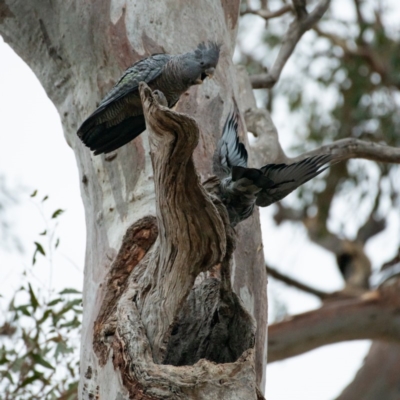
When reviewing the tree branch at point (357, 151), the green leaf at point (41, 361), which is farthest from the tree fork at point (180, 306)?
the tree branch at point (357, 151)

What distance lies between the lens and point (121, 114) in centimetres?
261

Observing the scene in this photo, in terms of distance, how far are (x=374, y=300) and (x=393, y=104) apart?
2.27 meters

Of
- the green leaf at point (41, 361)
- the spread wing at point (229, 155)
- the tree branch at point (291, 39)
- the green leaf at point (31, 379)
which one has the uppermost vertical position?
the tree branch at point (291, 39)

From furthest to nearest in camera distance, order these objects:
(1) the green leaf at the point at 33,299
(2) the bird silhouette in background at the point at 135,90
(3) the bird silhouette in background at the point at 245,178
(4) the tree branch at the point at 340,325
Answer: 1. (4) the tree branch at the point at 340,325
2. (1) the green leaf at the point at 33,299
3. (2) the bird silhouette in background at the point at 135,90
4. (3) the bird silhouette in background at the point at 245,178

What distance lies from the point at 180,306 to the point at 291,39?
2602 mm

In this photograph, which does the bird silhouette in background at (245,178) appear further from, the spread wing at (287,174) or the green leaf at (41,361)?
the green leaf at (41,361)

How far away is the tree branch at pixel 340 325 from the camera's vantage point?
17.5ft

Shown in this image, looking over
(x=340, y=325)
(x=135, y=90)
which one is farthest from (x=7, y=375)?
(x=340, y=325)

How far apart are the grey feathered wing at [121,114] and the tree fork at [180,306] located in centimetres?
50

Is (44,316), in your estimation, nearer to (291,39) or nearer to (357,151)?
(357,151)

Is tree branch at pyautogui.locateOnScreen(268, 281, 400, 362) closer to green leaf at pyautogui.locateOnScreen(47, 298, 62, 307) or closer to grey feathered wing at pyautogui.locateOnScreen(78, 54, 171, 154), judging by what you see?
green leaf at pyautogui.locateOnScreen(47, 298, 62, 307)

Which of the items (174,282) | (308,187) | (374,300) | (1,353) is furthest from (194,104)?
(308,187)

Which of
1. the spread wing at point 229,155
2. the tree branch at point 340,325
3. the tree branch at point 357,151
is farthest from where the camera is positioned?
the tree branch at point 340,325

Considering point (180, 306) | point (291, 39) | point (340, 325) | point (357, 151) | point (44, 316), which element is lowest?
point (180, 306)
